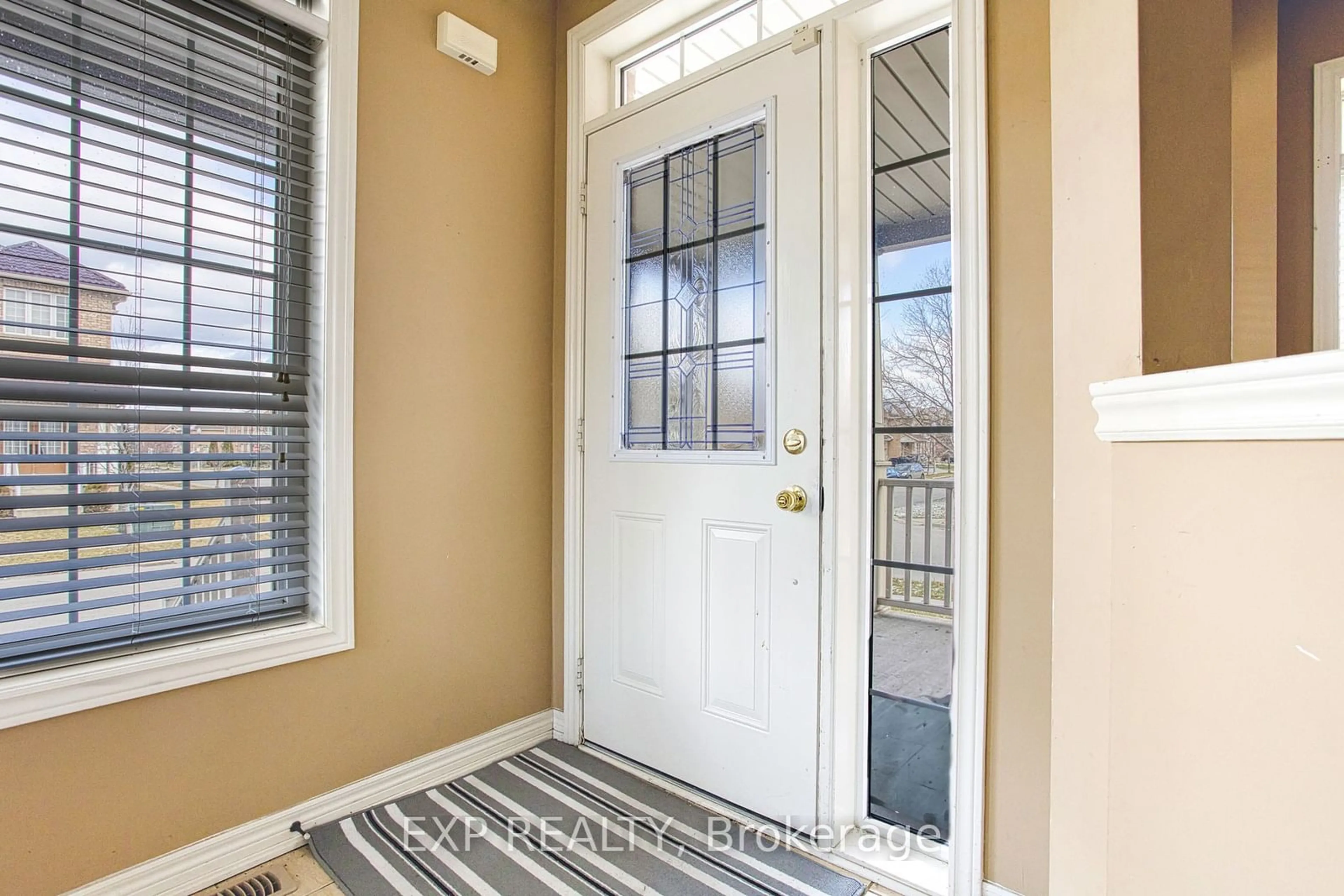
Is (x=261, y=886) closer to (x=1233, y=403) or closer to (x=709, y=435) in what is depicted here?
(x=709, y=435)

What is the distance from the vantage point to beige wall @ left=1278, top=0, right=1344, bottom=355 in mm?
1409

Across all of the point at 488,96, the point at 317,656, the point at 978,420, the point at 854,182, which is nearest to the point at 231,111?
the point at 488,96

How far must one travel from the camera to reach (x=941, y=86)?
2.02 meters

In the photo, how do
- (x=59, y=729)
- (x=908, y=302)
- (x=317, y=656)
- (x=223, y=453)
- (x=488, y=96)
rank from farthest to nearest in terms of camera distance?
1. (x=488, y=96)
2. (x=908, y=302)
3. (x=317, y=656)
4. (x=223, y=453)
5. (x=59, y=729)

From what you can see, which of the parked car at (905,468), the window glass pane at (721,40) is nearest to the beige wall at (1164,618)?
the parked car at (905,468)

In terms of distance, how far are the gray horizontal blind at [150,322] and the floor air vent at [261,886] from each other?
1.85 ft

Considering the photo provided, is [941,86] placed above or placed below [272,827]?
above

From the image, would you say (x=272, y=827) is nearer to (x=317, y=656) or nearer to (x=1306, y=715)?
(x=317, y=656)

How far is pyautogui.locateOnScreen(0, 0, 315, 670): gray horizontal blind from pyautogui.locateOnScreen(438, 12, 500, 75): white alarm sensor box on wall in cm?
37

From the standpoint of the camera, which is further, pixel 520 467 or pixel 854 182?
pixel 520 467

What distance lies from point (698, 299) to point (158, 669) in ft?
5.08

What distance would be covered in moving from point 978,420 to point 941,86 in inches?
51.4

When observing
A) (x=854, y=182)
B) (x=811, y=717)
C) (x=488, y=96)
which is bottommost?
(x=811, y=717)

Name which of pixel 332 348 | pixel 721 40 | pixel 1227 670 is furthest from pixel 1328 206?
pixel 332 348
